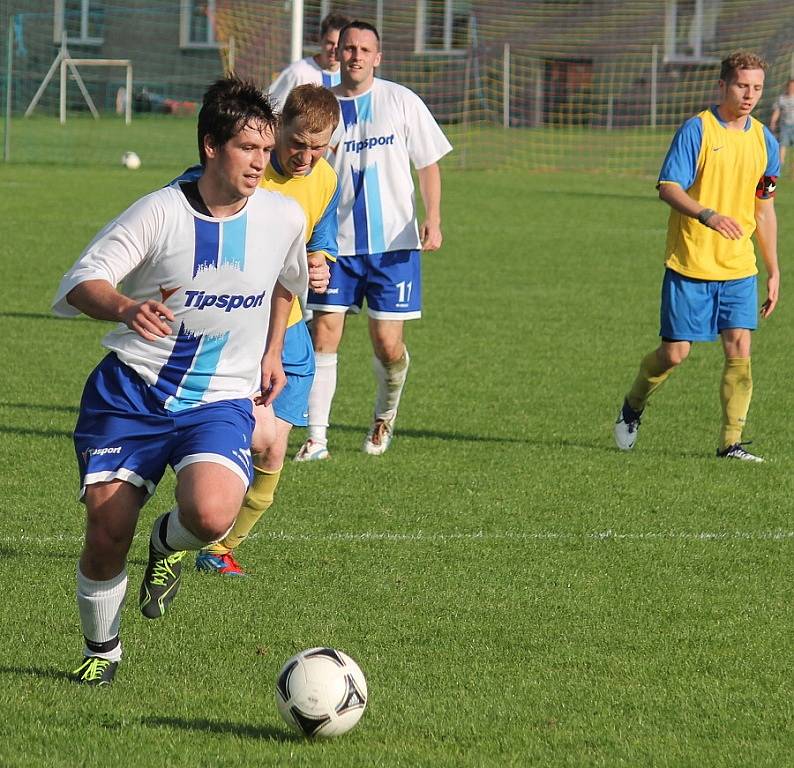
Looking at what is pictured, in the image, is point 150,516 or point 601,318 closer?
point 150,516

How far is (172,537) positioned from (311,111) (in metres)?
1.86

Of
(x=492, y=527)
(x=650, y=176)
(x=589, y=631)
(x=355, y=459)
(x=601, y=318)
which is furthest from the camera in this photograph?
(x=650, y=176)

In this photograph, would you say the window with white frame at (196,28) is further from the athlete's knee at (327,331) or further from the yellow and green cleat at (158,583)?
the yellow and green cleat at (158,583)

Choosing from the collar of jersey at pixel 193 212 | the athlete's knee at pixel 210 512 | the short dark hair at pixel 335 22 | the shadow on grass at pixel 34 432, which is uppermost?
the short dark hair at pixel 335 22

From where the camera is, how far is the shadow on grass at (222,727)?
161 inches

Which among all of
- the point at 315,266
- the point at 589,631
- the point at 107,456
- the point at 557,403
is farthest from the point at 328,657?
the point at 557,403

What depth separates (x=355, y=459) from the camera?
783 centimetres

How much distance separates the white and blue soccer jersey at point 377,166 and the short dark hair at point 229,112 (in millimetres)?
3432

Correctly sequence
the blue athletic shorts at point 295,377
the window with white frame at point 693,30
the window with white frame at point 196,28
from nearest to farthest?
the blue athletic shorts at point 295,377 < the window with white frame at point 196,28 < the window with white frame at point 693,30

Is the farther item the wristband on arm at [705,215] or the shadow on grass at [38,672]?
the wristband on arm at [705,215]

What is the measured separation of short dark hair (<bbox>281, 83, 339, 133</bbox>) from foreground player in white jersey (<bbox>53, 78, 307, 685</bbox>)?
39.9 inches

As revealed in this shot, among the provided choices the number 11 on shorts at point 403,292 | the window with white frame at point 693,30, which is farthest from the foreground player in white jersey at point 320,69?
the window with white frame at point 693,30

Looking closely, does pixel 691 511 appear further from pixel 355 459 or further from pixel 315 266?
pixel 315 266

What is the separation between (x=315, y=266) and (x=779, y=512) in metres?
2.76
